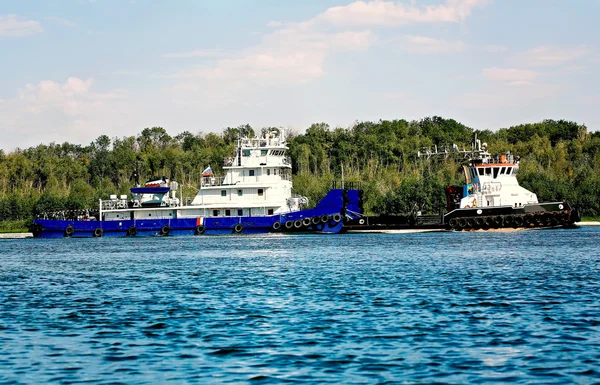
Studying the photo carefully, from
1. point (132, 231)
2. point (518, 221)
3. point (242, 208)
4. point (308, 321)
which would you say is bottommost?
point (308, 321)

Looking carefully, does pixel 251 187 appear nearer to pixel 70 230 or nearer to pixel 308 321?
pixel 70 230

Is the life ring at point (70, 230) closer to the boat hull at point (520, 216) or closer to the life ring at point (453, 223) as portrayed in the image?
the life ring at point (453, 223)

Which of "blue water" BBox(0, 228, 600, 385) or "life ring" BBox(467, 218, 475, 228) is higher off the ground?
"life ring" BBox(467, 218, 475, 228)

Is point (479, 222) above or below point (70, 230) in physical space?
below

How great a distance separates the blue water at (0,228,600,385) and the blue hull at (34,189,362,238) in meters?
29.5

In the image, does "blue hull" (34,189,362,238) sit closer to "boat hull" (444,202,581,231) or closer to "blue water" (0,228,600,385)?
"boat hull" (444,202,581,231)

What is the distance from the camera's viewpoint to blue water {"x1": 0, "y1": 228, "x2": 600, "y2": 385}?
1525 centimetres

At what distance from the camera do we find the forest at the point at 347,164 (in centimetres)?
9950

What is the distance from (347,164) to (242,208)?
166 feet

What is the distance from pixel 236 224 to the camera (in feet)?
238

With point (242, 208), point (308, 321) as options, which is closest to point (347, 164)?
point (242, 208)

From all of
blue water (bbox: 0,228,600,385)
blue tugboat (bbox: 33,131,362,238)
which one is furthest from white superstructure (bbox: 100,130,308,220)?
blue water (bbox: 0,228,600,385)

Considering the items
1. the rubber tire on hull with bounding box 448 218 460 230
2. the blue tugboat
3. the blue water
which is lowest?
the blue water

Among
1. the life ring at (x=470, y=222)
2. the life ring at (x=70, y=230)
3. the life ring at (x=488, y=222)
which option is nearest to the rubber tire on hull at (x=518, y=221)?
the life ring at (x=488, y=222)
